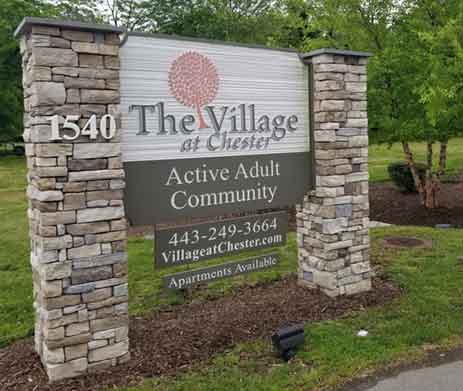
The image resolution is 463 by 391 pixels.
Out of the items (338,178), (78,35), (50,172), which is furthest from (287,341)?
(78,35)

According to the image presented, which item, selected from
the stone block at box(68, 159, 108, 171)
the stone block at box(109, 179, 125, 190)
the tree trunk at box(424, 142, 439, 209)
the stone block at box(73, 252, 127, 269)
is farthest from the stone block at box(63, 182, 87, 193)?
the tree trunk at box(424, 142, 439, 209)

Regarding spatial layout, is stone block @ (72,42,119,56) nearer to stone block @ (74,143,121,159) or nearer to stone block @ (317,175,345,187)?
stone block @ (74,143,121,159)

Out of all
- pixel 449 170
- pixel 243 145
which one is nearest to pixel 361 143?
pixel 243 145

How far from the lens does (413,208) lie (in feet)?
37.6

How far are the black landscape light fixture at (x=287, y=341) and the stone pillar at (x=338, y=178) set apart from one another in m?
1.39

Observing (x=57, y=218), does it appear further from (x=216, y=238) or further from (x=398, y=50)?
(x=398, y=50)

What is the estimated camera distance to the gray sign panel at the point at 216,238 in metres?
4.58

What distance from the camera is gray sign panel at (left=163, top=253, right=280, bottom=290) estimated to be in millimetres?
4605

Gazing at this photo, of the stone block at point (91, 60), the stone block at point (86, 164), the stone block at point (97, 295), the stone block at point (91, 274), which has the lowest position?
the stone block at point (97, 295)

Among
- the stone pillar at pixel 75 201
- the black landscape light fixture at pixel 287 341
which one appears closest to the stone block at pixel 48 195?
the stone pillar at pixel 75 201

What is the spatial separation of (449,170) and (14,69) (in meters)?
22.9

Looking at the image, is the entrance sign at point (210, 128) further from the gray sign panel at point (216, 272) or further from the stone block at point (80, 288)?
the stone block at point (80, 288)

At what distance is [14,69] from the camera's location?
26.9 metres

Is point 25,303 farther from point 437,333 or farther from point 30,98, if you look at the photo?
point 437,333
